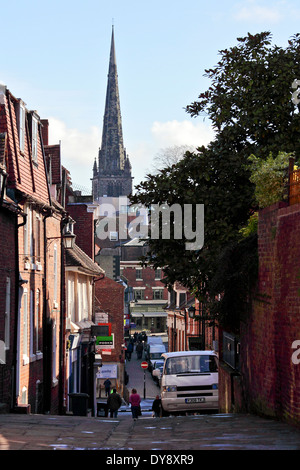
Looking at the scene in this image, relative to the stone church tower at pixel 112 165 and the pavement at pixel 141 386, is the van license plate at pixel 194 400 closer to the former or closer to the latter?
the pavement at pixel 141 386

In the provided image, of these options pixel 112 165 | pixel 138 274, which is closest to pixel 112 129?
pixel 112 165

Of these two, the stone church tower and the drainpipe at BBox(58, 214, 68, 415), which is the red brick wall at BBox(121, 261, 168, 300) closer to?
the stone church tower

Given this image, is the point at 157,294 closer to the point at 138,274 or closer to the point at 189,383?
the point at 138,274

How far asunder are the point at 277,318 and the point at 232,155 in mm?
9528

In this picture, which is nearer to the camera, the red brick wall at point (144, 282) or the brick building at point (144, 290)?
the brick building at point (144, 290)

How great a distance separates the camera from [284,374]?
12.9 m

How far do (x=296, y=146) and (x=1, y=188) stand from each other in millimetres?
8419

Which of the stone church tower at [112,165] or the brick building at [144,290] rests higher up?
the stone church tower at [112,165]

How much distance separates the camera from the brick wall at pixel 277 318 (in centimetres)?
1232

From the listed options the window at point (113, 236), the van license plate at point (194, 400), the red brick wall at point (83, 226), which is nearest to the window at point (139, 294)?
the window at point (113, 236)

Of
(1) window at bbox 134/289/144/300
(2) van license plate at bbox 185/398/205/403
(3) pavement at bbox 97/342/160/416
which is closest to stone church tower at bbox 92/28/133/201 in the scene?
(1) window at bbox 134/289/144/300

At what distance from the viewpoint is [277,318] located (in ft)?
44.0

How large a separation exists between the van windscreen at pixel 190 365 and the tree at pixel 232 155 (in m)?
2.04

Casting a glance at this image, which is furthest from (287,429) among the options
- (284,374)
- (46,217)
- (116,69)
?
(116,69)
